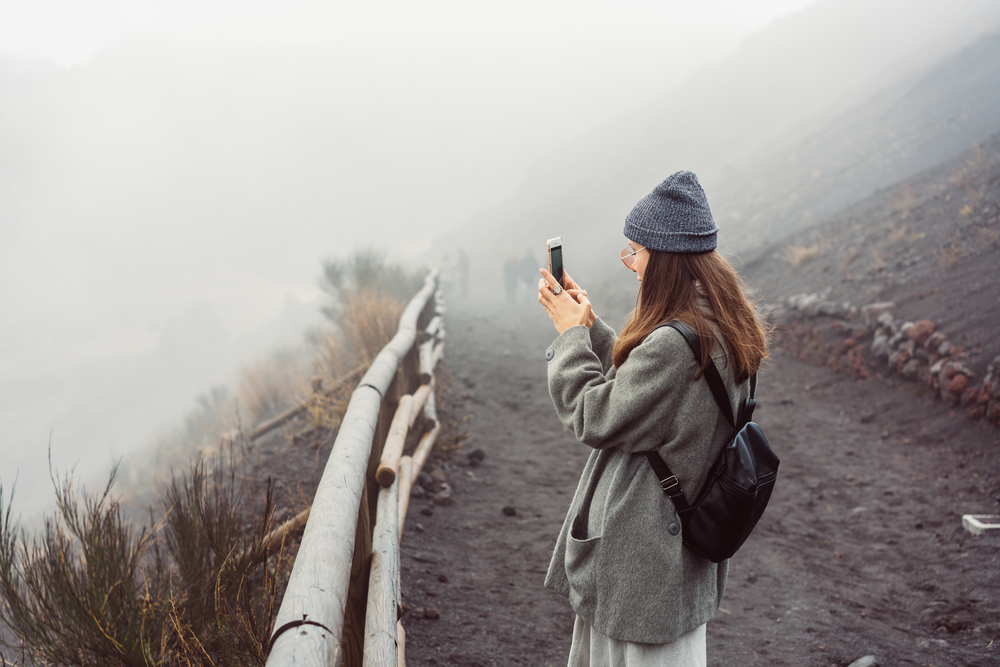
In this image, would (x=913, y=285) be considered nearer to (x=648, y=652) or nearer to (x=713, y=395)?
(x=713, y=395)

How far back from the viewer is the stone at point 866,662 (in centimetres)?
251

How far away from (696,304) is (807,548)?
3.35 m

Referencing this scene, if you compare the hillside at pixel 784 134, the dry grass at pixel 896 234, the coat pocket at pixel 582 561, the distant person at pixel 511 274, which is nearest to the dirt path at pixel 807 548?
the coat pocket at pixel 582 561

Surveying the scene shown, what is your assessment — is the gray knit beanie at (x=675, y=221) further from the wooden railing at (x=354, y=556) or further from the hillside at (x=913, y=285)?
the hillside at (x=913, y=285)

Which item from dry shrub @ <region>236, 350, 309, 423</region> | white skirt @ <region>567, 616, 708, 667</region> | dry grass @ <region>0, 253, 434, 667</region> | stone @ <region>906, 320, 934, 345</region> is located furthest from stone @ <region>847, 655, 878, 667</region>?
dry shrub @ <region>236, 350, 309, 423</region>

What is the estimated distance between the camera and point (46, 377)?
10175 cm

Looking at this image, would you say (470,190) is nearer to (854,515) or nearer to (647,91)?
(647,91)

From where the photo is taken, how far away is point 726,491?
4.38ft

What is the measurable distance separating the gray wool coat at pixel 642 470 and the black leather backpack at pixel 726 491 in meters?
0.02

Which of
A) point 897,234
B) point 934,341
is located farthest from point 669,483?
point 897,234

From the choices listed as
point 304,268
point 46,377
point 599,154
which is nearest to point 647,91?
point 599,154

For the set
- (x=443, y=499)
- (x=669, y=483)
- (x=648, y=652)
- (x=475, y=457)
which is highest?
(x=669, y=483)

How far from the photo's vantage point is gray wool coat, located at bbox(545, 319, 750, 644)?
130 centimetres

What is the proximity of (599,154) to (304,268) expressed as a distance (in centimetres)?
14938
